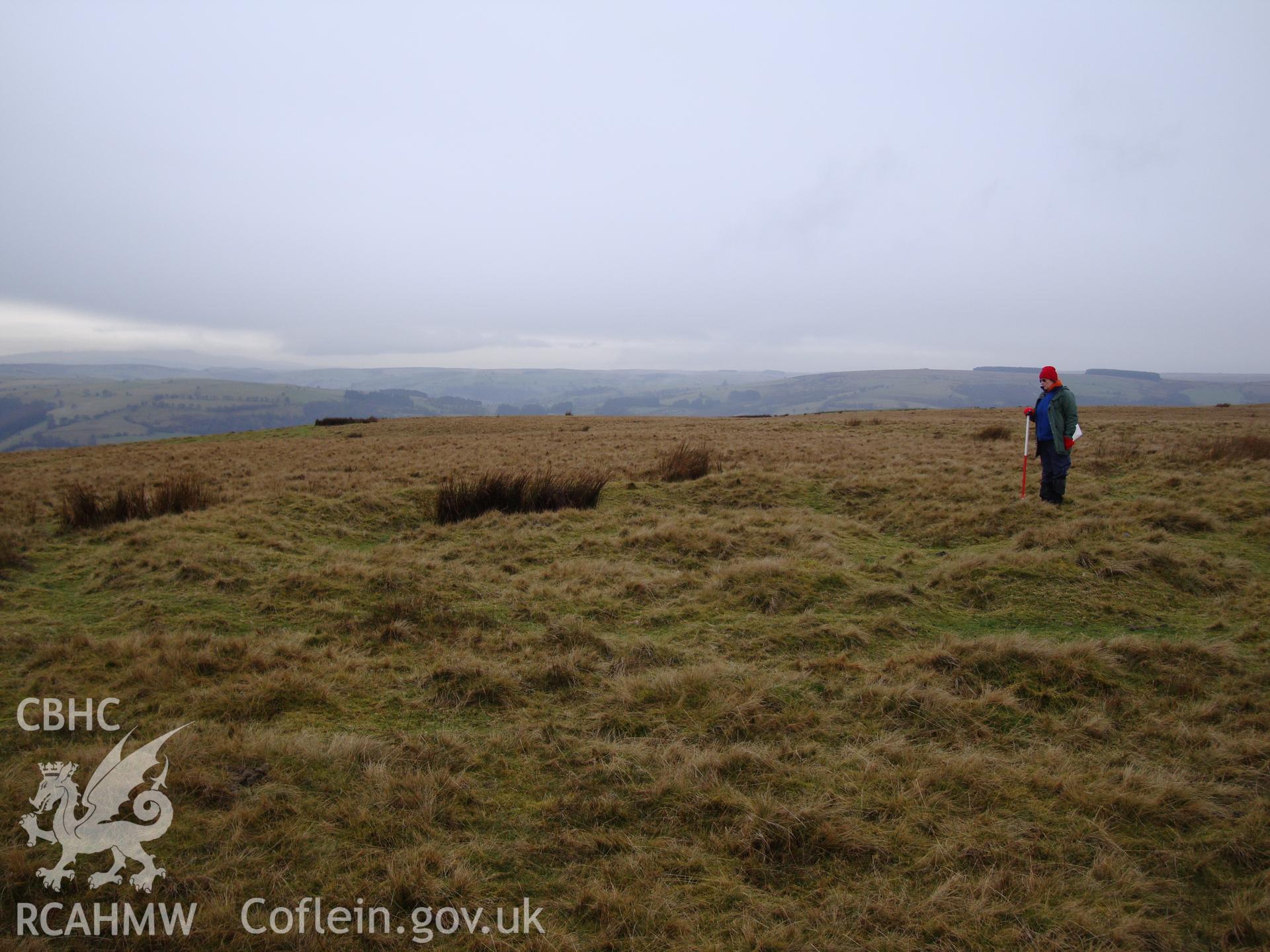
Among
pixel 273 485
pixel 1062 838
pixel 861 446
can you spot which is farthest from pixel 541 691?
pixel 861 446

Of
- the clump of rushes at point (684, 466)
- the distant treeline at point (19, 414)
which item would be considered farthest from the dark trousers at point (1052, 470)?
the distant treeline at point (19, 414)

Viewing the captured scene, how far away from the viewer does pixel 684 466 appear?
14656mm

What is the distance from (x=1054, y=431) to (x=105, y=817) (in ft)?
41.9

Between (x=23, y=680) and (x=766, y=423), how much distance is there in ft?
92.6

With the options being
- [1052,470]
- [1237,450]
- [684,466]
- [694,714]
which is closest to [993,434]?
[1237,450]

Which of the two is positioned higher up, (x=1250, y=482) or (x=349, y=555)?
(x=1250, y=482)

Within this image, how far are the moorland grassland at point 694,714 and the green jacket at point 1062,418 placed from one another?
1363 millimetres

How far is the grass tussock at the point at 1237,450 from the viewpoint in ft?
45.3

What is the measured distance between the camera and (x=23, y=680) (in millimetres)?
5312

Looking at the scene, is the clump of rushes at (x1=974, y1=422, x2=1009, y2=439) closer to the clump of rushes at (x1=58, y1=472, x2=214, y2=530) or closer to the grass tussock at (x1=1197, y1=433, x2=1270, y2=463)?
the grass tussock at (x1=1197, y1=433, x2=1270, y2=463)

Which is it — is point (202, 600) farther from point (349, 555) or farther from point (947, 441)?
point (947, 441)

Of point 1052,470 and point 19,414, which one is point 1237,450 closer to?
point 1052,470

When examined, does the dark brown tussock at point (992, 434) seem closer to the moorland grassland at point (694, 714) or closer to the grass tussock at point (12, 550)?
the moorland grassland at point (694, 714)

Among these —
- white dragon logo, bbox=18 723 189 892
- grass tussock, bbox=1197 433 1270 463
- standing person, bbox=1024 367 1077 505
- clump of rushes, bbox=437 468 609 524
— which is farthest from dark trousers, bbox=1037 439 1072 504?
white dragon logo, bbox=18 723 189 892
